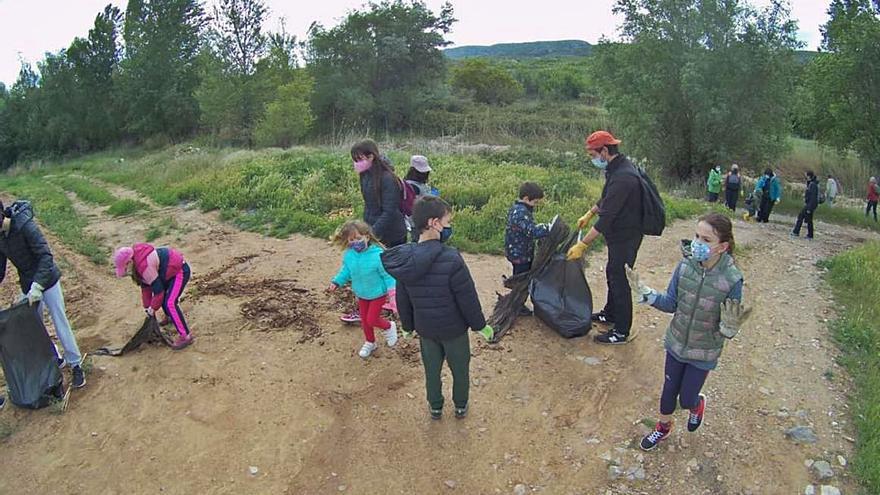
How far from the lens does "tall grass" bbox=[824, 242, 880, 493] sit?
3.67m

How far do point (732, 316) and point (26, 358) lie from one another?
489cm

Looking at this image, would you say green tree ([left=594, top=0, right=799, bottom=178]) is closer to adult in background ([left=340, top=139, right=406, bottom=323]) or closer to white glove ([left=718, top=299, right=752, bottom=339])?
adult in background ([left=340, top=139, right=406, bottom=323])

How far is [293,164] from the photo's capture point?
1291cm

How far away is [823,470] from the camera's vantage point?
3570 mm

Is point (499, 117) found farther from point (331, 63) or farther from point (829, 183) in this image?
point (829, 183)

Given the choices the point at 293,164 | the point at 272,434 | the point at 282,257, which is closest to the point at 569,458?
the point at 272,434

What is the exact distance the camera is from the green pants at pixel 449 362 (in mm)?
3853

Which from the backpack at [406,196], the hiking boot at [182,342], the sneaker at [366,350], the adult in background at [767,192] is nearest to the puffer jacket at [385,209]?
the backpack at [406,196]

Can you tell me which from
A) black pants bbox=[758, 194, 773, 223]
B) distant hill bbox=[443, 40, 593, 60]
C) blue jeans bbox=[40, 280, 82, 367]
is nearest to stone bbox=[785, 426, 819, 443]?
blue jeans bbox=[40, 280, 82, 367]

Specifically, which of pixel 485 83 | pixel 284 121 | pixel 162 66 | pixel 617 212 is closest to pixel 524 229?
pixel 617 212

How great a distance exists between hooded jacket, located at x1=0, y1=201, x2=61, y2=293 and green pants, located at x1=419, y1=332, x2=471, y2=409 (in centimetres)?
295

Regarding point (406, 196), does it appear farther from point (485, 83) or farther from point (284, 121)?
point (485, 83)

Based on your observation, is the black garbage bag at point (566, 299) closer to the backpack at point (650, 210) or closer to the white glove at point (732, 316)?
the backpack at point (650, 210)

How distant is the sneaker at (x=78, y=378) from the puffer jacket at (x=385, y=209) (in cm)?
261
